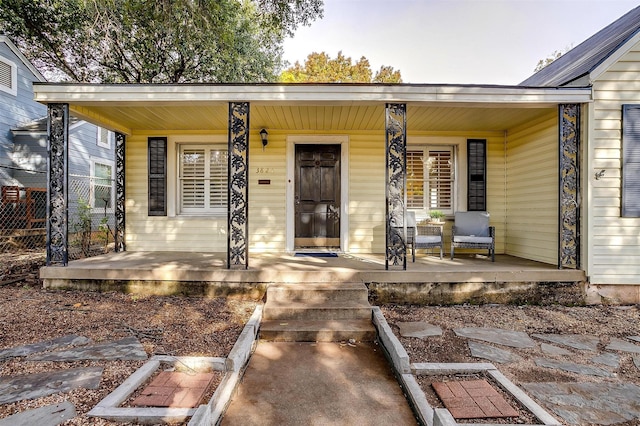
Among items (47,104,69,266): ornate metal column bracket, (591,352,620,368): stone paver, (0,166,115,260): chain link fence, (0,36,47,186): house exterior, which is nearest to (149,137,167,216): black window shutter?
(0,166,115,260): chain link fence

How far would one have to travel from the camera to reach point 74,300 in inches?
156

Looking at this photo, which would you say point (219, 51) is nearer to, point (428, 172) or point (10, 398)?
point (428, 172)

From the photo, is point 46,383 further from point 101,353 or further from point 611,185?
point 611,185

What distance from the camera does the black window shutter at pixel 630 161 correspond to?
4.11 m

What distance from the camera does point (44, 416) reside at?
5.98 ft

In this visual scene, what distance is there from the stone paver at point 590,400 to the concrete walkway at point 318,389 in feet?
3.06

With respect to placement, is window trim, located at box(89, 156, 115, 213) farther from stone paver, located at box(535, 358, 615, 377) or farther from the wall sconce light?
stone paver, located at box(535, 358, 615, 377)

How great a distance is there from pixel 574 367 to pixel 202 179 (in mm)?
5955

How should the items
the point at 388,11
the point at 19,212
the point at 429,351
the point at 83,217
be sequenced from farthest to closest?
the point at 388,11
the point at 19,212
the point at 83,217
the point at 429,351

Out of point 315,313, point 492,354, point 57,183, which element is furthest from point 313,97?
point 57,183

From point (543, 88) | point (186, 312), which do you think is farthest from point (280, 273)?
point (543, 88)

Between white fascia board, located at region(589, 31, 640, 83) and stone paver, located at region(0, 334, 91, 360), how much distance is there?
6441mm

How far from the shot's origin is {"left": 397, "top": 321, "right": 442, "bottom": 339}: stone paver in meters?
3.17

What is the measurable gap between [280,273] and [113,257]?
3.12m
